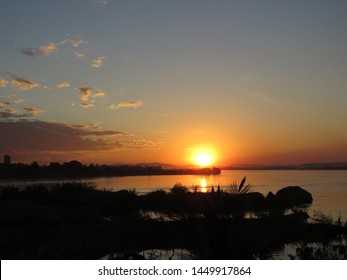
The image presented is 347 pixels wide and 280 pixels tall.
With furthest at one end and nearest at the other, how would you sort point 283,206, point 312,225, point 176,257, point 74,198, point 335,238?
point 283,206 < point 74,198 < point 312,225 < point 335,238 < point 176,257

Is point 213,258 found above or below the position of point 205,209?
below

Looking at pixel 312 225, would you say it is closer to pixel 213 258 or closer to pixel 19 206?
pixel 213 258

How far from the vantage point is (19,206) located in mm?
23469

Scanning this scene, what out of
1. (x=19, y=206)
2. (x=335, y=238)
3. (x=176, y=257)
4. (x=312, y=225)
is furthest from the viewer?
(x=19, y=206)

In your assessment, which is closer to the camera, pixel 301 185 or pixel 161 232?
pixel 161 232

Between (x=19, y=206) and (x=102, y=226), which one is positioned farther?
(x=19, y=206)

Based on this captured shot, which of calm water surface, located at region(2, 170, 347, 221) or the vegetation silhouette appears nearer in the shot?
the vegetation silhouette

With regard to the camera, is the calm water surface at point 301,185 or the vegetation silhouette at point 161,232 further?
the calm water surface at point 301,185

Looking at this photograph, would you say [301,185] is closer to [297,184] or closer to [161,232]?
[297,184]

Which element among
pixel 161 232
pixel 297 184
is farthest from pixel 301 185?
pixel 161 232

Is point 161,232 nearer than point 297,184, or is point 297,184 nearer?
point 161,232

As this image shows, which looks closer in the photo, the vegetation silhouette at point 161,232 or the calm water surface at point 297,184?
the vegetation silhouette at point 161,232

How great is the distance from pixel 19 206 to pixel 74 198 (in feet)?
26.3
